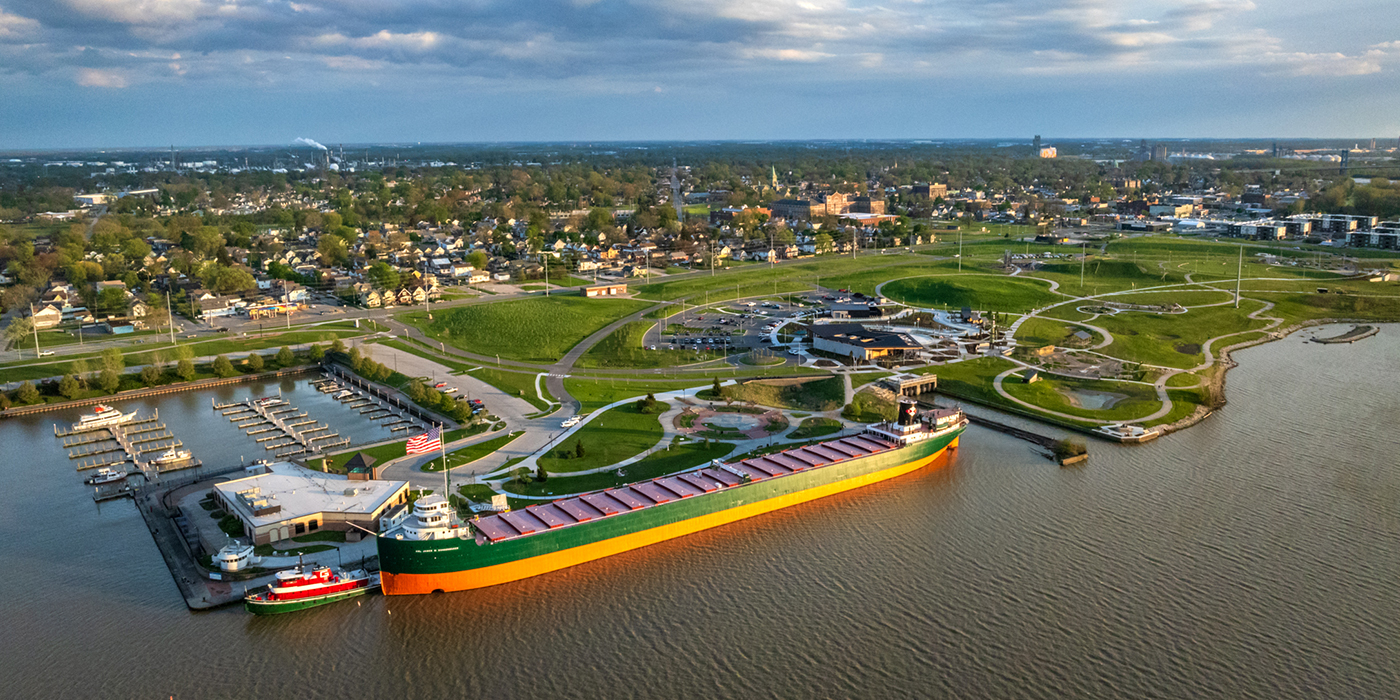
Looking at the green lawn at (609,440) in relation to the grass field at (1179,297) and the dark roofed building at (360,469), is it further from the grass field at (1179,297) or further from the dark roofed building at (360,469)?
the grass field at (1179,297)

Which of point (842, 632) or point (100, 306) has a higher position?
point (100, 306)

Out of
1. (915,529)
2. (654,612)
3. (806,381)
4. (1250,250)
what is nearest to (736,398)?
(806,381)

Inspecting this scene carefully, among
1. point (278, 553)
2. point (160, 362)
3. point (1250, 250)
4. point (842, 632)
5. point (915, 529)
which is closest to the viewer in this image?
point (842, 632)

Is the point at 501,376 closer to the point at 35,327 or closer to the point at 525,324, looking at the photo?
the point at 525,324

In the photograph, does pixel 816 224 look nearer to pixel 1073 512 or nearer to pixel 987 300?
pixel 987 300

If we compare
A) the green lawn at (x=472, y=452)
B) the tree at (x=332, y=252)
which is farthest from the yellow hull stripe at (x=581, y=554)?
the tree at (x=332, y=252)

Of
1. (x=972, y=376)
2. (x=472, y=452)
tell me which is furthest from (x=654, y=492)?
(x=972, y=376)

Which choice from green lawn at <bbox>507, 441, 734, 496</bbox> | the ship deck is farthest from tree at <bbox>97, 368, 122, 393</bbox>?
the ship deck

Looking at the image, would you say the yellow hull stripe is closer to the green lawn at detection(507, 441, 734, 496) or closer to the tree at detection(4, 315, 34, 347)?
the green lawn at detection(507, 441, 734, 496)
